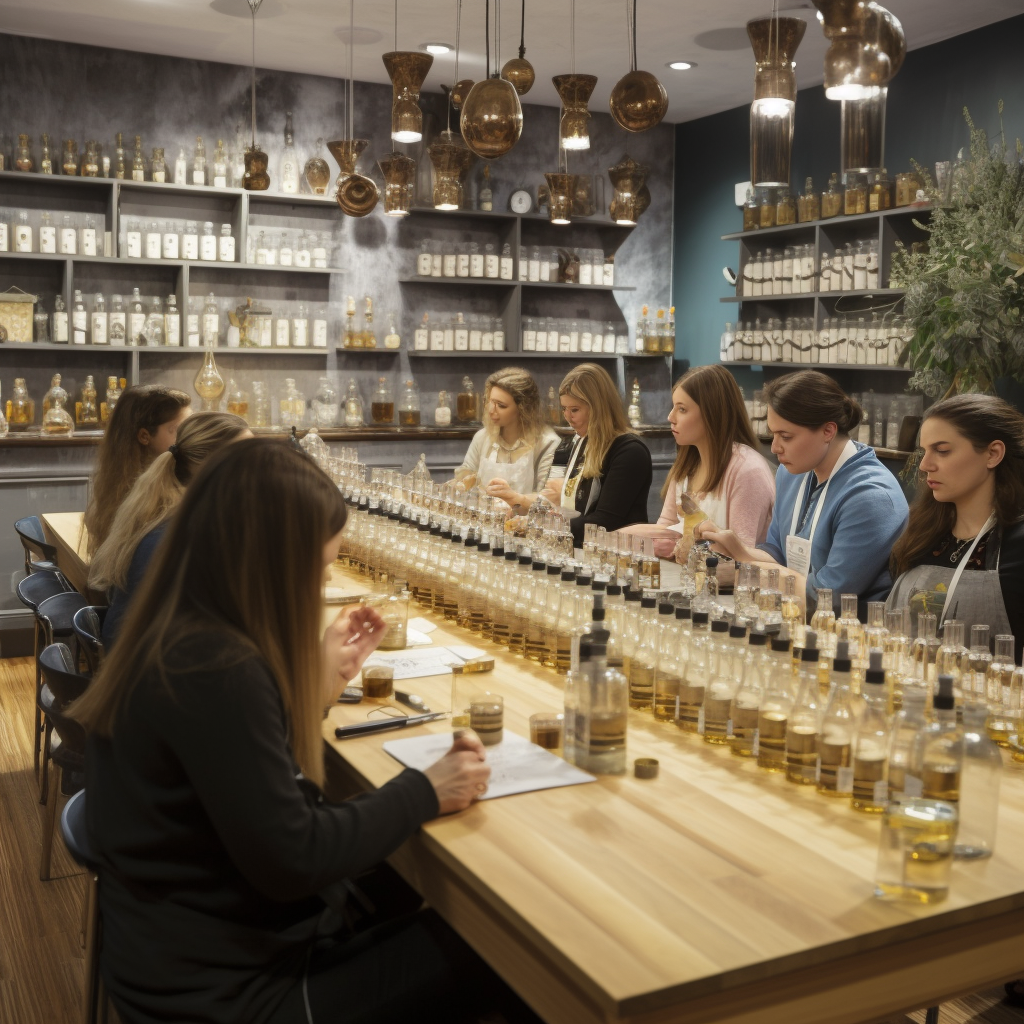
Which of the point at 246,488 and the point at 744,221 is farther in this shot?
the point at 744,221

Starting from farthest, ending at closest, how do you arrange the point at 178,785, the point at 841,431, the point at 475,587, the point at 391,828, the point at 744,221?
1. the point at 744,221
2. the point at 841,431
3. the point at 475,587
4. the point at 391,828
5. the point at 178,785

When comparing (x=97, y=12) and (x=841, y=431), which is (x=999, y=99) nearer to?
(x=841, y=431)

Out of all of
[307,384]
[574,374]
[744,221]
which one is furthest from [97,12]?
[744,221]

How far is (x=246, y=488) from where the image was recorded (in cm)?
160

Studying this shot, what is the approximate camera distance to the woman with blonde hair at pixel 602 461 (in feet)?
16.2

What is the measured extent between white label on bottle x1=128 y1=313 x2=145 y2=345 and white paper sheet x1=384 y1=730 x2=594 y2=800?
5220 mm

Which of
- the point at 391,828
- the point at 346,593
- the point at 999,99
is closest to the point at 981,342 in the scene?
the point at 999,99

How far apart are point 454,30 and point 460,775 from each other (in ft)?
17.1

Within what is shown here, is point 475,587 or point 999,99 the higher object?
point 999,99

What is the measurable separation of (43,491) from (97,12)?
8.38ft

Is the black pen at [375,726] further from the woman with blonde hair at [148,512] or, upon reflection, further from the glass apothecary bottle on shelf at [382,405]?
the glass apothecary bottle on shelf at [382,405]

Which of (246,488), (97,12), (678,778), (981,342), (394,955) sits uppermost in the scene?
(97,12)

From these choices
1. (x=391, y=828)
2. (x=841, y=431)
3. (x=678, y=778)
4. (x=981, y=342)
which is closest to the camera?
(x=391, y=828)

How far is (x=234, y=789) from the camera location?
148 cm
